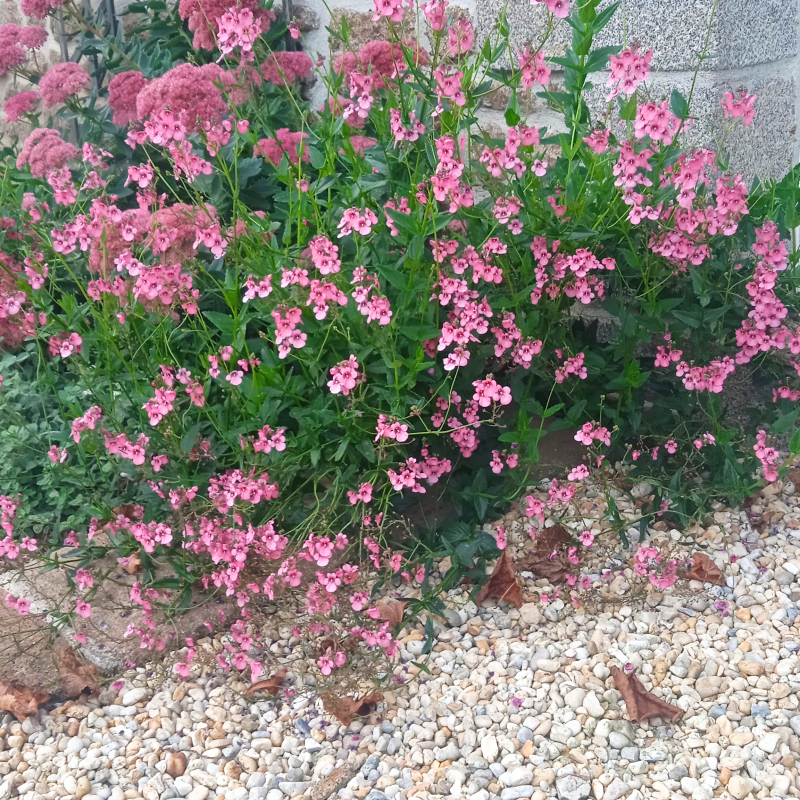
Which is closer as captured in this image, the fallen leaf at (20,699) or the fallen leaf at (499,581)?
the fallen leaf at (20,699)

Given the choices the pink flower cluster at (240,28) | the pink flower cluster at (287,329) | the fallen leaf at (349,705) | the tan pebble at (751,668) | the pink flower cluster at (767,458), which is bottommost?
the fallen leaf at (349,705)

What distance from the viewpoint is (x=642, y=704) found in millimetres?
2076

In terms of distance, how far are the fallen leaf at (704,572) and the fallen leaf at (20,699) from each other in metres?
1.81

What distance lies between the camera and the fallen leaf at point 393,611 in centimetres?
240

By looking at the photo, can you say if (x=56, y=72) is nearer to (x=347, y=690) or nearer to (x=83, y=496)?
(x=83, y=496)

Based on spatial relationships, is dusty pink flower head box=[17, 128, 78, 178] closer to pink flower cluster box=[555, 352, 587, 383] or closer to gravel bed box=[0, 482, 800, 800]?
gravel bed box=[0, 482, 800, 800]

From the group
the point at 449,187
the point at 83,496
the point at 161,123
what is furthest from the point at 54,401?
the point at 449,187

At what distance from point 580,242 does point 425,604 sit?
1067 mm

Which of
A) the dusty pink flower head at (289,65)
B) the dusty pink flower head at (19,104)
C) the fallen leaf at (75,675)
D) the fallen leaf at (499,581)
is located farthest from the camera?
the dusty pink flower head at (19,104)

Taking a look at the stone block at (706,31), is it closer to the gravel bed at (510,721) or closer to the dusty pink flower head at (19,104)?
the gravel bed at (510,721)

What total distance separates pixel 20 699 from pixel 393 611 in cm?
103

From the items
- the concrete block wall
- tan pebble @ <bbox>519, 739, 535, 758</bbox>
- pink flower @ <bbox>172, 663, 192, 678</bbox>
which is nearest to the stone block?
the concrete block wall

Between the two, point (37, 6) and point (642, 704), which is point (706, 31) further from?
point (37, 6)

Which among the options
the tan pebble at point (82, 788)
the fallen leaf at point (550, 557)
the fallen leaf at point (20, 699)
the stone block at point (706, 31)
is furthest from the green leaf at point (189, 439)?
the stone block at point (706, 31)
